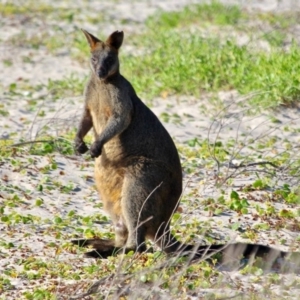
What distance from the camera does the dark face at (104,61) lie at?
6.08 m

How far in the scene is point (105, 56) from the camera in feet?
20.1

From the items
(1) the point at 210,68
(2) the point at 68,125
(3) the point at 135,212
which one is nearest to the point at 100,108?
(3) the point at 135,212

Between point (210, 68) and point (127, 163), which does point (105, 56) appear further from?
point (210, 68)

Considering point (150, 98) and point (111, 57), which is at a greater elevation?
point (111, 57)

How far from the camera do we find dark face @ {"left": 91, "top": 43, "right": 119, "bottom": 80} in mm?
6078

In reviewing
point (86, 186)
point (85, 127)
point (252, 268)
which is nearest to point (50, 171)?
point (86, 186)

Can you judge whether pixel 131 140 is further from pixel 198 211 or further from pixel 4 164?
pixel 4 164

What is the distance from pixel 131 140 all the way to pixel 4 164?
1705 mm

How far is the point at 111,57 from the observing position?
6.14 m

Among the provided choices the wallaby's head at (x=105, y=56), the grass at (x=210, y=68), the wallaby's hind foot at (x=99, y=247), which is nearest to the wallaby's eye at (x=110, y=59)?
the wallaby's head at (x=105, y=56)

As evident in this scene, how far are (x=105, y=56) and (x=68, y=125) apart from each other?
2.44 metres

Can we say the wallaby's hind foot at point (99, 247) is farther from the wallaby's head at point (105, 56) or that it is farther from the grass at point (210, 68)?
the grass at point (210, 68)

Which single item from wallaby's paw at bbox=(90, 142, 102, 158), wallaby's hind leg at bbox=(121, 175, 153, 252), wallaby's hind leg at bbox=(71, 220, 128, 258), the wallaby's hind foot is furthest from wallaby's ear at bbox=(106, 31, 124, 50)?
the wallaby's hind foot

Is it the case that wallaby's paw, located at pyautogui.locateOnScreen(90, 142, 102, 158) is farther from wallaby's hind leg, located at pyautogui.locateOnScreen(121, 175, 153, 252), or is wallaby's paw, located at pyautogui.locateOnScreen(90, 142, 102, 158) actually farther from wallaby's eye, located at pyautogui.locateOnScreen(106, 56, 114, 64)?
wallaby's eye, located at pyautogui.locateOnScreen(106, 56, 114, 64)
